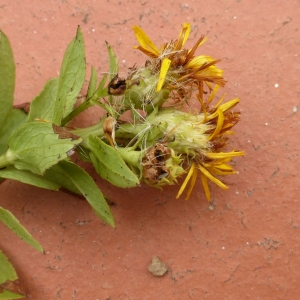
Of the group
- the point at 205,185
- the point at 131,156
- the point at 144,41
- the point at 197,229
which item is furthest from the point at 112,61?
the point at 197,229

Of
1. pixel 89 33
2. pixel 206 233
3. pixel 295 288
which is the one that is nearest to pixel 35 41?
pixel 89 33

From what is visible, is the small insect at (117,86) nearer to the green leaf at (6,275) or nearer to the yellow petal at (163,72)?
the yellow petal at (163,72)

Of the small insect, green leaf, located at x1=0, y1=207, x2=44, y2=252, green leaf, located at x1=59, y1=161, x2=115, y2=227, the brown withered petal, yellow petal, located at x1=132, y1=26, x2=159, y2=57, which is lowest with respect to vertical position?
green leaf, located at x1=0, y1=207, x2=44, y2=252

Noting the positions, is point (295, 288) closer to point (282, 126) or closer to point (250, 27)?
point (282, 126)

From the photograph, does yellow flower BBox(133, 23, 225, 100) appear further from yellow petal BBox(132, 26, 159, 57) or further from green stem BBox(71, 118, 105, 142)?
green stem BBox(71, 118, 105, 142)

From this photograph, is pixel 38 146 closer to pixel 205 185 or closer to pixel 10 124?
pixel 10 124

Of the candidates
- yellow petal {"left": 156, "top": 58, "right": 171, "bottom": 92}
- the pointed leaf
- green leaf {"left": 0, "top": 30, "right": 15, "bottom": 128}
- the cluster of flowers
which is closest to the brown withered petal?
the cluster of flowers

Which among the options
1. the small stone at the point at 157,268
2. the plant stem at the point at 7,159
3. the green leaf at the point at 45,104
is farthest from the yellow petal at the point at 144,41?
the small stone at the point at 157,268
